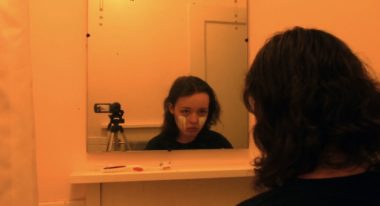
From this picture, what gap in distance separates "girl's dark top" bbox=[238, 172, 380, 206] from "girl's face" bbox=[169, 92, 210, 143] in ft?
2.25

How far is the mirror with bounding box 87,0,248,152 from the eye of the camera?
122cm

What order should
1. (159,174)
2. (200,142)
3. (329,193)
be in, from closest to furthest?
(329,193), (159,174), (200,142)

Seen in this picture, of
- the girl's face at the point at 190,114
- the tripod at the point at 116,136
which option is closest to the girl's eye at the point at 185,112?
the girl's face at the point at 190,114

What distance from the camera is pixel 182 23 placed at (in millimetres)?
1271

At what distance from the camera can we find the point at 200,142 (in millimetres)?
1289

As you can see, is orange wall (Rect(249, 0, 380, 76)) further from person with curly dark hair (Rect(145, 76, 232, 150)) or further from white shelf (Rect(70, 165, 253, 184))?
white shelf (Rect(70, 165, 253, 184))

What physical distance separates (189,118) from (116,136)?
253 millimetres

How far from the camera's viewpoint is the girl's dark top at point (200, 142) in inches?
49.4

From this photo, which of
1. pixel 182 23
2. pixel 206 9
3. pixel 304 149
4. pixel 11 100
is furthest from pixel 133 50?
pixel 304 149

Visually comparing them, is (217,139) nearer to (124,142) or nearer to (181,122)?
(181,122)

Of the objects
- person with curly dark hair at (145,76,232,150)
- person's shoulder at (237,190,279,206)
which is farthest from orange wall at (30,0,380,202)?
person's shoulder at (237,190,279,206)

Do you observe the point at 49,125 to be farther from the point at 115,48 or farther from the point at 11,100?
the point at 11,100

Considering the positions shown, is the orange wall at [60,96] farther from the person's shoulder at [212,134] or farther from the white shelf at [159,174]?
the person's shoulder at [212,134]

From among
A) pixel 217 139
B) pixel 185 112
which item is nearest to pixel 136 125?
pixel 185 112
